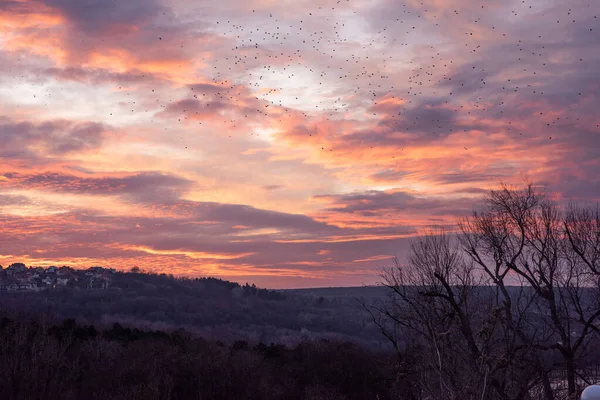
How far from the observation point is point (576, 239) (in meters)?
37.6

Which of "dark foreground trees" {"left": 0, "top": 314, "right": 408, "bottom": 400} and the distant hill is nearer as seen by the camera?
"dark foreground trees" {"left": 0, "top": 314, "right": 408, "bottom": 400}

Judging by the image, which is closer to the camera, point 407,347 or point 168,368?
point 407,347

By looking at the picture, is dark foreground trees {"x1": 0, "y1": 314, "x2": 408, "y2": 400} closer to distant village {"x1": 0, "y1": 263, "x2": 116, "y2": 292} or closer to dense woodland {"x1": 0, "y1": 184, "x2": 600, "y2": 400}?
dense woodland {"x1": 0, "y1": 184, "x2": 600, "y2": 400}

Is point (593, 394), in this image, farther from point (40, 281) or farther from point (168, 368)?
point (40, 281)

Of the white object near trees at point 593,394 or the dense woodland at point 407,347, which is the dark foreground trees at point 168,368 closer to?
the dense woodland at point 407,347

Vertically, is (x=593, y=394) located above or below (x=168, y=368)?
above

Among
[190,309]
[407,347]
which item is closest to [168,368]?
[407,347]

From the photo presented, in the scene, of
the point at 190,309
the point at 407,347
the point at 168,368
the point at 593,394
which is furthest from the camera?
the point at 190,309

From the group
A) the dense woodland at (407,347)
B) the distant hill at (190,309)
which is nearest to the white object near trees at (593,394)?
the dense woodland at (407,347)

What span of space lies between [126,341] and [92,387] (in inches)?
919

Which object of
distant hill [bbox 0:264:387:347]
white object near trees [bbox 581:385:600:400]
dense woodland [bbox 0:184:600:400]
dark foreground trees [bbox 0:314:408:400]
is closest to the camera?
white object near trees [bbox 581:385:600:400]

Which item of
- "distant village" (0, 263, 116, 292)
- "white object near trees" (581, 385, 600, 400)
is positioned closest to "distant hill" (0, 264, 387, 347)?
"distant village" (0, 263, 116, 292)

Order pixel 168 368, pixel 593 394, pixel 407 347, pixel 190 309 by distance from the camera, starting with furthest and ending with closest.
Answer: pixel 190 309 < pixel 168 368 < pixel 407 347 < pixel 593 394

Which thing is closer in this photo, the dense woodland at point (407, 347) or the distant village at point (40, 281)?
the dense woodland at point (407, 347)
